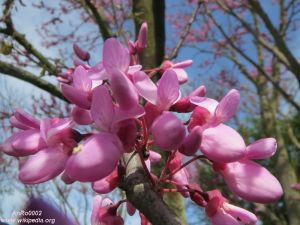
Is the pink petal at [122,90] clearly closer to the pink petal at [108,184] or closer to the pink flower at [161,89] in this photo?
the pink flower at [161,89]

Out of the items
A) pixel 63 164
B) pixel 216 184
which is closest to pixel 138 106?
pixel 63 164

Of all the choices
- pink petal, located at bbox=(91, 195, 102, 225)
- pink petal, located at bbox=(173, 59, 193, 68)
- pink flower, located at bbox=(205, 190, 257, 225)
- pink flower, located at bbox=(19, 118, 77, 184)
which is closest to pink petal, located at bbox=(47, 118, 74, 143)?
pink flower, located at bbox=(19, 118, 77, 184)

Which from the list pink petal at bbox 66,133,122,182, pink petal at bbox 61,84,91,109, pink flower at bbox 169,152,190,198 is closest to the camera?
pink petal at bbox 66,133,122,182

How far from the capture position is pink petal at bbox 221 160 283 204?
69cm

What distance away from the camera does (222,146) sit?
65 cm

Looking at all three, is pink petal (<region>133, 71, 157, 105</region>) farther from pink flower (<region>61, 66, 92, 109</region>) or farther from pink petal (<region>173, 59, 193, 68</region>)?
pink petal (<region>173, 59, 193, 68</region>)

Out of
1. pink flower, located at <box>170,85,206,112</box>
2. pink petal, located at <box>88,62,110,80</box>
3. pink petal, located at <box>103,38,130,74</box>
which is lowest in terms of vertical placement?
pink flower, located at <box>170,85,206,112</box>

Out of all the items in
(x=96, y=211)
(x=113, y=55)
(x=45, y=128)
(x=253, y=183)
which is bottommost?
(x=96, y=211)

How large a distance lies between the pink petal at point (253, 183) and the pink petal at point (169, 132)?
14 cm

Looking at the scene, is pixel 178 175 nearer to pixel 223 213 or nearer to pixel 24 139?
pixel 223 213

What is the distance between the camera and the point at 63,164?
67 cm

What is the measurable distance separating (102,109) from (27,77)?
Result: 6.42 feet

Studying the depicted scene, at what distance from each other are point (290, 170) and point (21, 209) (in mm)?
4229

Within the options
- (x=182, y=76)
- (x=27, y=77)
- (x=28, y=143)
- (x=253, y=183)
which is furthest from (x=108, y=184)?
(x=27, y=77)
